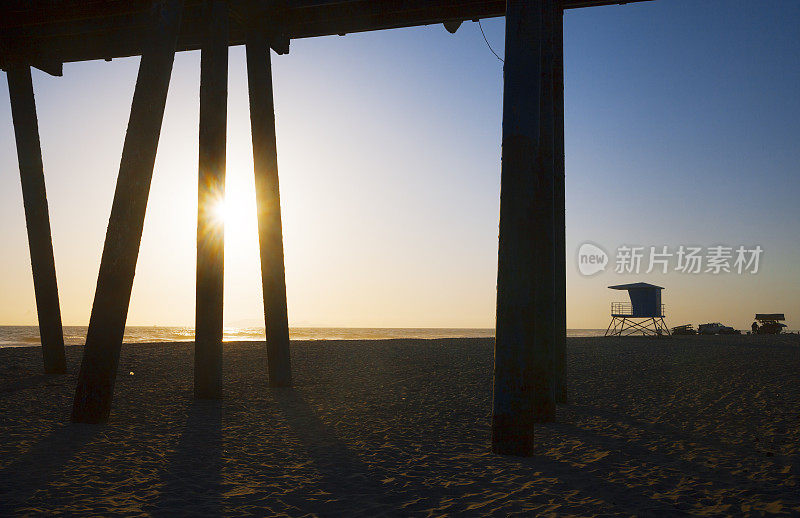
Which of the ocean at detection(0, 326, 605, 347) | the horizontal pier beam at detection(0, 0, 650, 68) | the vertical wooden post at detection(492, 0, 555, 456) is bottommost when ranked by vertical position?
the ocean at detection(0, 326, 605, 347)

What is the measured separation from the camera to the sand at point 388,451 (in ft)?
13.6

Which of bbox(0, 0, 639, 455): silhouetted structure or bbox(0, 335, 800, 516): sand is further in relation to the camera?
bbox(0, 0, 639, 455): silhouetted structure

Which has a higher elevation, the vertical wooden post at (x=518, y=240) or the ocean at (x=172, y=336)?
the vertical wooden post at (x=518, y=240)

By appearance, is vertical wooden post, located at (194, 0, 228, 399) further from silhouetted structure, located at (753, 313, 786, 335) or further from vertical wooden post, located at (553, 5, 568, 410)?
silhouetted structure, located at (753, 313, 786, 335)

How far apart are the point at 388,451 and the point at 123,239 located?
433 centimetres

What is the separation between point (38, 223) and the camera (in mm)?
11273

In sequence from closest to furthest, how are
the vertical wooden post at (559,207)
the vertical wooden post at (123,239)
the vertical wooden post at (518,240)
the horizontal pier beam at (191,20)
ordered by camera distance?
the vertical wooden post at (518,240)
the vertical wooden post at (123,239)
the vertical wooden post at (559,207)
the horizontal pier beam at (191,20)

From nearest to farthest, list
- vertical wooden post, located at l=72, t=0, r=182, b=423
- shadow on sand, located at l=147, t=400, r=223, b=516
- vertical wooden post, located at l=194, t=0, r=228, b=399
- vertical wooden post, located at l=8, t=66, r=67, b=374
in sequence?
shadow on sand, located at l=147, t=400, r=223, b=516 → vertical wooden post, located at l=72, t=0, r=182, b=423 → vertical wooden post, located at l=194, t=0, r=228, b=399 → vertical wooden post, located at l=8, t=66, r=67, b=374

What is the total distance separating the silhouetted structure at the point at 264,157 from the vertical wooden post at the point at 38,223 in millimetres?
32

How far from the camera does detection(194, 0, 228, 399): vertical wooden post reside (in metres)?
8.51

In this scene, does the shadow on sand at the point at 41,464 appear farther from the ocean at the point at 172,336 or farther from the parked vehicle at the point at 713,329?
the parked vehicle at the point at 713,329

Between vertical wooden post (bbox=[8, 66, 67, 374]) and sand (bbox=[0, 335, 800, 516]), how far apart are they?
81 cm

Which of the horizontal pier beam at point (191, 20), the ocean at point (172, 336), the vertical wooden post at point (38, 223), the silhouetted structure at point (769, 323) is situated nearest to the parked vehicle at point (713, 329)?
the silhouetted structure at point (769, 323)

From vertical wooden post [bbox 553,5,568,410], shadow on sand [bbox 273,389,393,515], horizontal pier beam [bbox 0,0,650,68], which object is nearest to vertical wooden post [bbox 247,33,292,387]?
horizontal pier beam [bbox 0,0,650,68]
